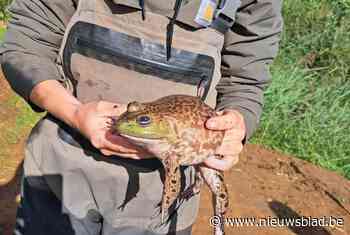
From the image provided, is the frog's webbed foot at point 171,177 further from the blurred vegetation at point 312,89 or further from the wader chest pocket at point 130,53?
the blurred vegetation at point 312,89

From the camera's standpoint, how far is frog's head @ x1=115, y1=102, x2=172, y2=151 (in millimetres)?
1715

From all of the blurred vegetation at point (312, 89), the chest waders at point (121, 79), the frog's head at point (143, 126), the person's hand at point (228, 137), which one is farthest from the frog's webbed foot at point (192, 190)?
the blurred vegetation at point (312, 89)

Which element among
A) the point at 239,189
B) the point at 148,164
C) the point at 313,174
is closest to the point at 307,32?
the point at 313,174

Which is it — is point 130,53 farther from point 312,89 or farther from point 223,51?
point 312,89

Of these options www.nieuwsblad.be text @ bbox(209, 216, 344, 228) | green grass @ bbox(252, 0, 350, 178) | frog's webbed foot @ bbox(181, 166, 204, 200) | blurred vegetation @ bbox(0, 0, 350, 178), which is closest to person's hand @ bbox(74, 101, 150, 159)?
frog's webbed foot @ bbox(181, 166, 204, 200)

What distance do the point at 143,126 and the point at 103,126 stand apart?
0.19 m

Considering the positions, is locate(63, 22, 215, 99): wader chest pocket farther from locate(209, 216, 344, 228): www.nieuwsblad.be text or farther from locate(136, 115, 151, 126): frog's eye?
locate(209, 216, 344, 228): www.nieuwsblad.be text

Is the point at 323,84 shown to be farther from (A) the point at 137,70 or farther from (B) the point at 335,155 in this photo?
(A) the point at 137,70

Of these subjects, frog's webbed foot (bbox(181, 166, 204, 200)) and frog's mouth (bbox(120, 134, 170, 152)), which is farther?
frog's webbed foot (bbox(181, 166, 204, 200))

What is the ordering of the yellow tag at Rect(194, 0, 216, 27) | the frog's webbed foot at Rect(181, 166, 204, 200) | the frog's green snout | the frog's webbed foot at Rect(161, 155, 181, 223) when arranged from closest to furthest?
the frog's green snout → the frog's webbed foot at Rect(161, 155, 181, 223) → the yellow tag at Rect(194, 0, 216, 27) → the frog's webbed foot at Rect(181, 166, 204, 200)

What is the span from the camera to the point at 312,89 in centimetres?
666

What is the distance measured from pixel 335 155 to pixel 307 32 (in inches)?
69.7

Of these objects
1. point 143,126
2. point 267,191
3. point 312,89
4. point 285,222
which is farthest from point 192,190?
point 312,89

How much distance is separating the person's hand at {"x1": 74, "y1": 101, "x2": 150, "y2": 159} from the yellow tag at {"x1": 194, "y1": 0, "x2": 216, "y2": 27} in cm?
40
